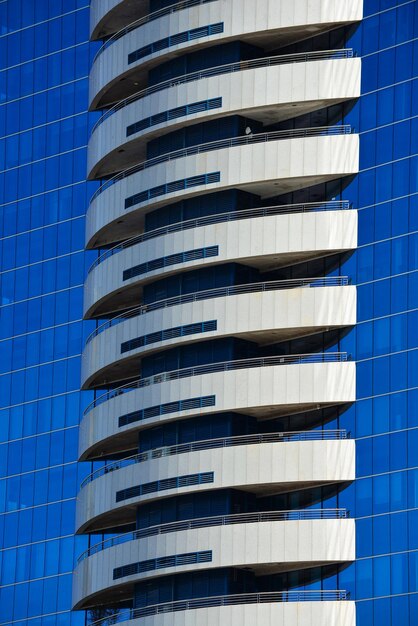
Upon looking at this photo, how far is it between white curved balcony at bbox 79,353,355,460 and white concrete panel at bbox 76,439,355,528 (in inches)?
105

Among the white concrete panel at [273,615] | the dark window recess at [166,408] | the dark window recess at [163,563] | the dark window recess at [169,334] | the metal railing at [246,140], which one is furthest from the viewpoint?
the dark window recess at [169,334]

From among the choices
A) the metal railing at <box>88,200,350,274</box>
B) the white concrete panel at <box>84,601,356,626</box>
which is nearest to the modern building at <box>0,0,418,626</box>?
the white concrete panel at <box>84,601,356,626</box>

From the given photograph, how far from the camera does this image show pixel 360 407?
132250mm

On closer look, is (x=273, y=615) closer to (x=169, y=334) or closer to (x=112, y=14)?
(x=169, y=334)

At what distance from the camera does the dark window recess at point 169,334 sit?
13950 cm

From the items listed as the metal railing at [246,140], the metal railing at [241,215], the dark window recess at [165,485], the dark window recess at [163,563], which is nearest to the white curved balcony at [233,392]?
the dark window recess at [165,485]

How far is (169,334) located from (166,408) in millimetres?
4877

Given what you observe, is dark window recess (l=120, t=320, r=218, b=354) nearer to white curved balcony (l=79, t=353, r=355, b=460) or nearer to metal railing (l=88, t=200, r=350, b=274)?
white curved balcony (l=79, t=353, r=355, b=460)

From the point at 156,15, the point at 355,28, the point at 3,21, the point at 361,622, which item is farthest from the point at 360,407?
the point at 3,21

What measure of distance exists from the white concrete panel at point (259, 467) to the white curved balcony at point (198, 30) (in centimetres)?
2694

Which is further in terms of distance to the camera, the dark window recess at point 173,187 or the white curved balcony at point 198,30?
the dark window recess at point 173,187

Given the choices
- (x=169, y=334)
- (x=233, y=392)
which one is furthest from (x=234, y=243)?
(x=233, y=392)

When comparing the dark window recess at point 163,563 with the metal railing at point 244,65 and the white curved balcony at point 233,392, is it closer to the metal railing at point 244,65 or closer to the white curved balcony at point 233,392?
the white curved balcony at point 233,392

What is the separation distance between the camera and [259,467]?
440 feet
